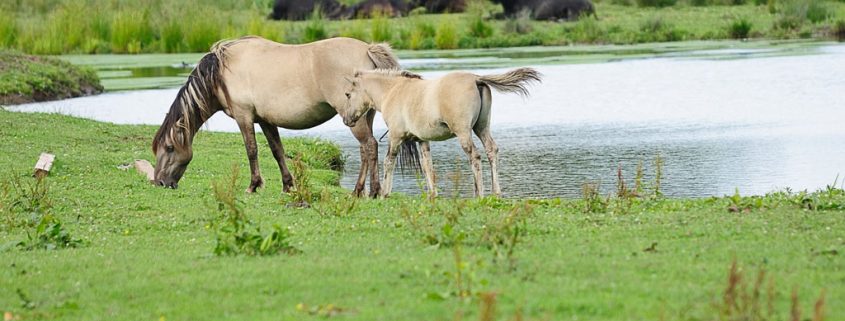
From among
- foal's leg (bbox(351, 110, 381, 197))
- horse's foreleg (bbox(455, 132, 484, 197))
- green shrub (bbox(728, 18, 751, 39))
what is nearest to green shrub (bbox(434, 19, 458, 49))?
green shrub (bbox(728, 18, 751, 39))

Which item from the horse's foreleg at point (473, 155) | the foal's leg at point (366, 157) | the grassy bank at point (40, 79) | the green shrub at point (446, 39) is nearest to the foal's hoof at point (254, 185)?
the foal's leg at point (366, 157)

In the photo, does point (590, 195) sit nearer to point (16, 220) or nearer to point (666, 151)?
point (16, 220)

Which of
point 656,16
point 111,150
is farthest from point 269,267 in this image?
point 656,16

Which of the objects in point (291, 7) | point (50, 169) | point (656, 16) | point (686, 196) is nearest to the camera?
point (686, 196)

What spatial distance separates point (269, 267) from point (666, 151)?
956cm

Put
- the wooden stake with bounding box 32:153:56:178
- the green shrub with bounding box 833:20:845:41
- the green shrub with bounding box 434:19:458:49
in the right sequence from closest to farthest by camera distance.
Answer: the wooden stake with bounding box 32:153:56:178 → the green shrub with bounding box 833:20:845:41 → the green shrub with bounding box 434:19:458:49

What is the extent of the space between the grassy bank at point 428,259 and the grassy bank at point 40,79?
13080mm

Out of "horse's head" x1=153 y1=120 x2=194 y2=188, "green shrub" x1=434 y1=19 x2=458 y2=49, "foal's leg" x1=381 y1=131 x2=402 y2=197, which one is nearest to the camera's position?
"foal's leg" x1=381 y1=131 x2=402 y2=197

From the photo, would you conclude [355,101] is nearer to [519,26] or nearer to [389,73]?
[389,73]

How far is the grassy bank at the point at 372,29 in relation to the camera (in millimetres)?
32812

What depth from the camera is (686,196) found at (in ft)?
41.0

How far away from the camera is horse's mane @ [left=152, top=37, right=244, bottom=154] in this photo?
12.4 m

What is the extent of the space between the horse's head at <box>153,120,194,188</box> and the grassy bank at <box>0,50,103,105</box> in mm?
10884

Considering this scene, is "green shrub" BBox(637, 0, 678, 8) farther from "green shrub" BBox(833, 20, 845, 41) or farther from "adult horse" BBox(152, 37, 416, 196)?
"adult horse" BBox(152, 37, 416, 196)
